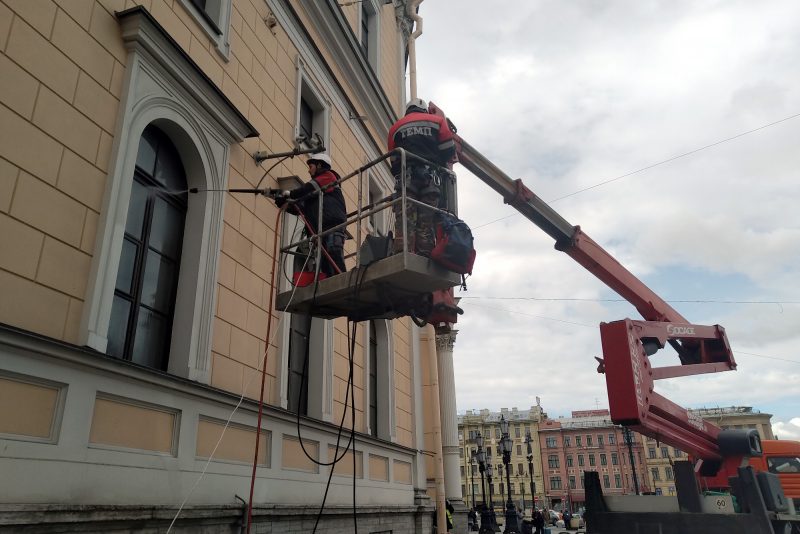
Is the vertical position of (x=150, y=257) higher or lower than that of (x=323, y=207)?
lower

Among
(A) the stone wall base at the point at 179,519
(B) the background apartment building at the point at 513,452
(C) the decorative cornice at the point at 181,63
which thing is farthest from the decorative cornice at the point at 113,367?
(B) the background apartment building at the point at 513,452

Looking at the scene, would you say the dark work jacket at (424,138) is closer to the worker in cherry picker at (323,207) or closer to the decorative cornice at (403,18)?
the worker in cherry picker at (323,207)

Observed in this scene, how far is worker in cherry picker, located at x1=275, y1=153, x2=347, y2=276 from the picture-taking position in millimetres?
6324

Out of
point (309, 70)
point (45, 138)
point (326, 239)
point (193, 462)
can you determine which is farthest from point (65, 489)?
point (309, 70)

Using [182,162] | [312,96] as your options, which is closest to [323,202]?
[182,162]

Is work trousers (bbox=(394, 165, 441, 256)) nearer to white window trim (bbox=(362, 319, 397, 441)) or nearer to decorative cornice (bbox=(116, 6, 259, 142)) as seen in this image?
decorative cornice (bbox=(116, 6, 259, 142))

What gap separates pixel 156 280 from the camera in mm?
6426

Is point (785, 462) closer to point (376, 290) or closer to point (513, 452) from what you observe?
point (376, 290)

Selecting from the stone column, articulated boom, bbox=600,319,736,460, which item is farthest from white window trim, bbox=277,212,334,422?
the stone column

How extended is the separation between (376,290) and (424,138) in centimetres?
182

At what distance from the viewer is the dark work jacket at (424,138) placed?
6219 millimetres

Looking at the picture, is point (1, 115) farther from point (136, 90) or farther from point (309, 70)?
point (309, 70)

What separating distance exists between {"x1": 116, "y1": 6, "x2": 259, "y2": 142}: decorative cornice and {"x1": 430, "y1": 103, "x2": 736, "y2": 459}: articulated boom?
8.38ft

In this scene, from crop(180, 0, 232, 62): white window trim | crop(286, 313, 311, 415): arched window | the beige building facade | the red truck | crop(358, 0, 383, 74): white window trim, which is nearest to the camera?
the beige building facade
